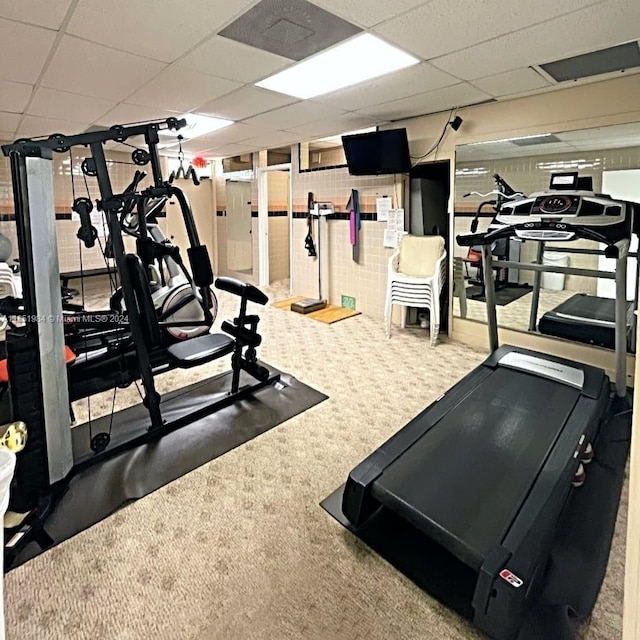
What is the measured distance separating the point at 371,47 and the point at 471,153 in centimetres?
194

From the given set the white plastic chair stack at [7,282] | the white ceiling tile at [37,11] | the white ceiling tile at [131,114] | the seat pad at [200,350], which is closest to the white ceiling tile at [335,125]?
the white ceiling tile at [131,114]

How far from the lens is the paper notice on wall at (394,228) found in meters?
4.92

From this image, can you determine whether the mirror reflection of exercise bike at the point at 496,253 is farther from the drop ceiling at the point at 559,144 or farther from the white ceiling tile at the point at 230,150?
the white ceiling tile at the point at 230,150

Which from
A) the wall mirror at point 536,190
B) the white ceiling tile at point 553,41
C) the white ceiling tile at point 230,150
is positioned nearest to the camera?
the white ceiling tile at point 553,41

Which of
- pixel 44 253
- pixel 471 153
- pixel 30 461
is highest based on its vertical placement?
pixel 471 153

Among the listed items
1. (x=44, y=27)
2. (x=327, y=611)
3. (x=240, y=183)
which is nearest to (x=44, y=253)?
(x=44, y=27)

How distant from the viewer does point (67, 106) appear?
383 cm

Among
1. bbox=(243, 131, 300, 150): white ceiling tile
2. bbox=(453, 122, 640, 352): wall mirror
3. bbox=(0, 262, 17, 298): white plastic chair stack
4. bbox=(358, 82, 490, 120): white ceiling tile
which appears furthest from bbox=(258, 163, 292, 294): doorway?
bbox=(0, 262, 17, 298): white plastic chair stack

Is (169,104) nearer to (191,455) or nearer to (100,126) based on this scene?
(100,126)

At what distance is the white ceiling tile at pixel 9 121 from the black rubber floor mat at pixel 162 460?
366cm

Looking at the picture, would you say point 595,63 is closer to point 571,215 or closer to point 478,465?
point 571,215

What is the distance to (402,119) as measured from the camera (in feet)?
15.0

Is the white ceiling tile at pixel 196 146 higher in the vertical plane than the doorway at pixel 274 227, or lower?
higher

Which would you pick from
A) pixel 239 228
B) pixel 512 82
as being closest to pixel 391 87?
pixel 512 82
